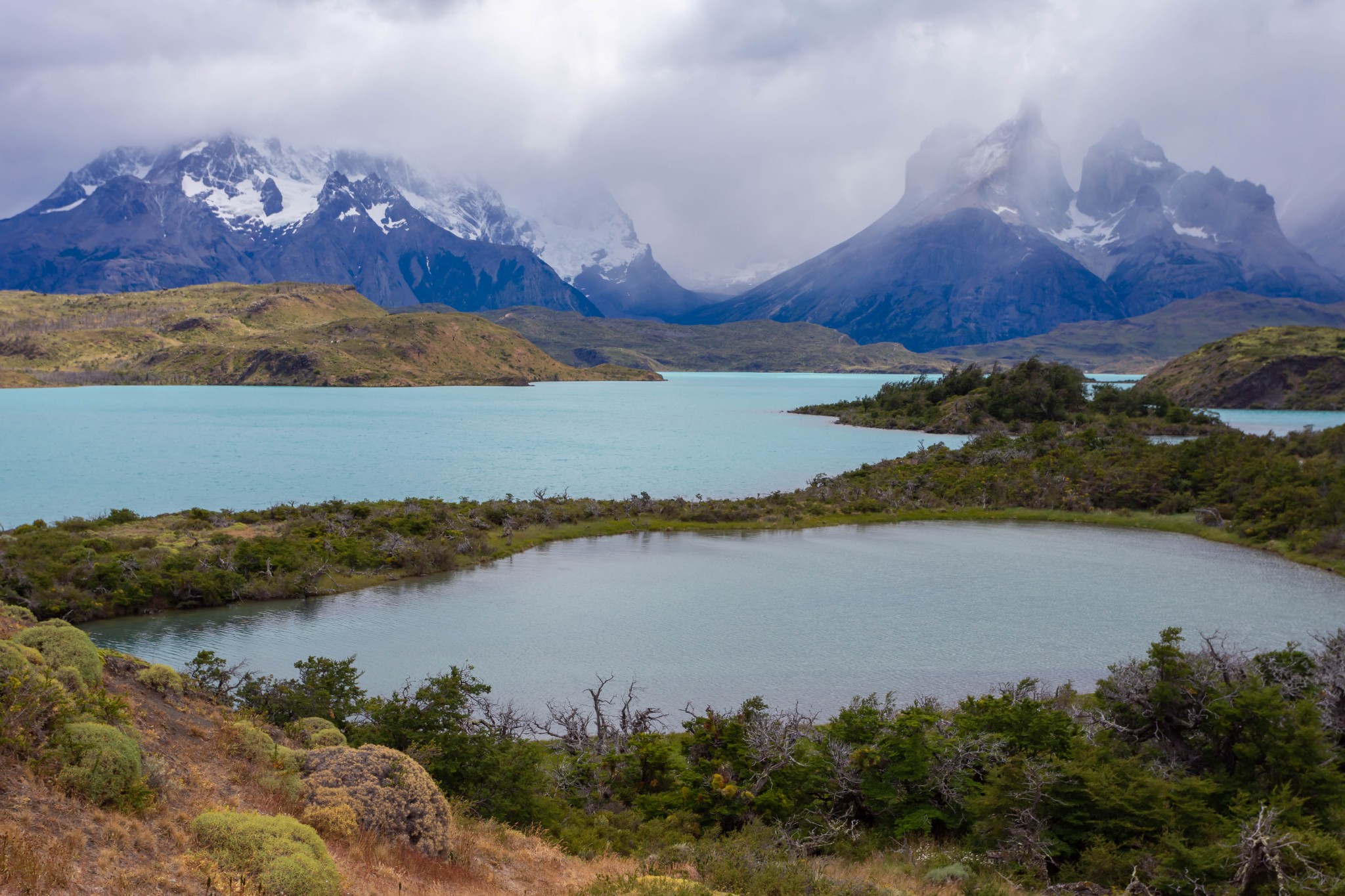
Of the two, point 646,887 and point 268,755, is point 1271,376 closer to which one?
point 646,887

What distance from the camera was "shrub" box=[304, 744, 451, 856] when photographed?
10664 mm

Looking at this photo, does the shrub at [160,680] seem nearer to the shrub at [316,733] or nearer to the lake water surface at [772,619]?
the shrub at [316,733]

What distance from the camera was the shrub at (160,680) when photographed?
12750mm

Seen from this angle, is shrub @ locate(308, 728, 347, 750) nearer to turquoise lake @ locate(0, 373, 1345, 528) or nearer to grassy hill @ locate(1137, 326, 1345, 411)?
turquoise lake @ locate(0, 373, 1345, 528)

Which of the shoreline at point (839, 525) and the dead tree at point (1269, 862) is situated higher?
the dead tree at point (1269, 862)

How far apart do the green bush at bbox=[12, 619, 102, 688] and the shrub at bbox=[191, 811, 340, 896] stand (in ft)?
12.2

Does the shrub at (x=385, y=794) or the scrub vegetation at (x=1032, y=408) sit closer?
the shrub at (x=385, y=794)

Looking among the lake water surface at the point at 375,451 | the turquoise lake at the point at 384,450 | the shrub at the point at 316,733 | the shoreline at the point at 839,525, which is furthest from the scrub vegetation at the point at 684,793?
the turquoise lake at the point at 384,450

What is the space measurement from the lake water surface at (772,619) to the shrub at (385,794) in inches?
400

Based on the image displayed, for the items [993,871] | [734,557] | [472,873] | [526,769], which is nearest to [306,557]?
[734,557]

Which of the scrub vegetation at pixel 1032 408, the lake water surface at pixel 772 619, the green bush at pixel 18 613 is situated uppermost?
the scrub vegetation at pixel 1032 408

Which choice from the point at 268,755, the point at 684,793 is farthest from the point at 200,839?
the point at 684,793

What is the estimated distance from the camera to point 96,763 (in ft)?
28.5

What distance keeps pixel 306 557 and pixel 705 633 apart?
1747 centimetres
